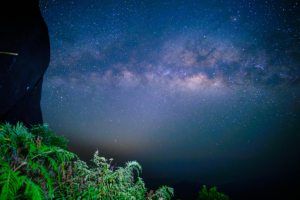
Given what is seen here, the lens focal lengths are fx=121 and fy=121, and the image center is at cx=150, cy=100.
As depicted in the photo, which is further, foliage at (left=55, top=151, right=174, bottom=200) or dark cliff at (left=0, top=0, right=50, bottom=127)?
dark cliff at (left=0, top=0, right=50, bottom=127)

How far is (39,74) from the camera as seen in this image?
7.66 meters

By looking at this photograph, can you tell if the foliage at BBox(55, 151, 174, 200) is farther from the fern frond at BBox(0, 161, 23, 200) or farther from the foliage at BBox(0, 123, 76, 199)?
the fern frond at BBox(0, 161, 23, 200)

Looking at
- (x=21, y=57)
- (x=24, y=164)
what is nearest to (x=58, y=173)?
(x=24, y=164)

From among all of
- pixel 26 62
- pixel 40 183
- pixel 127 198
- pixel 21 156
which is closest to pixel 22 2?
pixel 26 62

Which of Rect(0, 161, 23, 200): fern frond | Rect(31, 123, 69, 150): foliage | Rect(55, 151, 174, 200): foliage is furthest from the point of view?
Rect(31, 123, 69, 150): foliage

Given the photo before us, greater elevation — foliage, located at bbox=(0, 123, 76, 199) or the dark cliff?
the dark cliff

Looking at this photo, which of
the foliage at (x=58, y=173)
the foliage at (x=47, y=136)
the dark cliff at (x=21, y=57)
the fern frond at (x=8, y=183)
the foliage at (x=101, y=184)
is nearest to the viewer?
the fern frond at (x=8, y=183)

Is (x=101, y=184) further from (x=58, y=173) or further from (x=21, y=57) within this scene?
(x=21, y=57)

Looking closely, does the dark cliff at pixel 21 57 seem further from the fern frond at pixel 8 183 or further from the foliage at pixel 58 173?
the fern frond at pixel 8 183

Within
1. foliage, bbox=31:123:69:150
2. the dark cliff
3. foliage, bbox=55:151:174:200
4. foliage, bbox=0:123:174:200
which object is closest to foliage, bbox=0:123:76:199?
foliage, bbox=0:123:174:200

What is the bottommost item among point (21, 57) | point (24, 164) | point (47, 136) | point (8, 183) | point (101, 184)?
point (101, 184)

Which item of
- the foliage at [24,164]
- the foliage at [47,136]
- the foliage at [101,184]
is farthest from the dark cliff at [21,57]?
the foliage at [101,184]

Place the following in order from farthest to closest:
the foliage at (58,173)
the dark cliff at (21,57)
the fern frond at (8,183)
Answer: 1. the dark cliff at (21,57)
2. the foliage at (58,173)
3. the fern frond at (8,183)

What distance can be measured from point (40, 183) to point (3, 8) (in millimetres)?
7077
